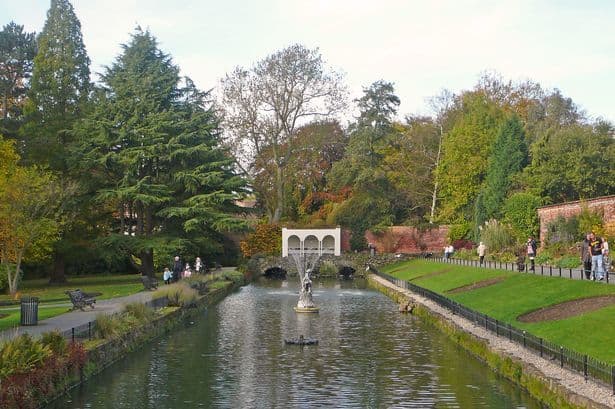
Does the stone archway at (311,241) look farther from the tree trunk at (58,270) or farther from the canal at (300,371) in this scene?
the canal at (300,371)

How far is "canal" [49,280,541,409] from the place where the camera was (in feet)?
51.2

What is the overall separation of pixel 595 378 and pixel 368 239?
60772mm

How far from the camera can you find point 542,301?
24.1m

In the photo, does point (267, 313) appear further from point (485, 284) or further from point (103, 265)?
point (103, 265)

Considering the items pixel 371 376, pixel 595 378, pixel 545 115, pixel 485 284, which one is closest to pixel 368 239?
pixel 545 115

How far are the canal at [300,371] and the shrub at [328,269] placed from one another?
36955 mm

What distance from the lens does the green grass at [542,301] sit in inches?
675

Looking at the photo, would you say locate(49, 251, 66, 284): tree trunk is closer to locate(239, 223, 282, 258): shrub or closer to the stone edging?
locate(239, 223, 282, 258): shrub

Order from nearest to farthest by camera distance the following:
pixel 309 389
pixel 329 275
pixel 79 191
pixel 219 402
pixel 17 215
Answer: pixel 219 402, pixel 309 389, pixel 17 215, pixel 79 191, pixel 329 275

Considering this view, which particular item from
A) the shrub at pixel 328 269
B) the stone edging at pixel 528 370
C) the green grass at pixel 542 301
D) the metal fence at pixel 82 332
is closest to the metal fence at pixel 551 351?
the stone edging at pixel 528 370

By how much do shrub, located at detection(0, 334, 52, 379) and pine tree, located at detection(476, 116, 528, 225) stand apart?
4920 cm

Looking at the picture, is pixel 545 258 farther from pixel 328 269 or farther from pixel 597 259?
pixel 328 269

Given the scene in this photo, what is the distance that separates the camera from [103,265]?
59.8 meters

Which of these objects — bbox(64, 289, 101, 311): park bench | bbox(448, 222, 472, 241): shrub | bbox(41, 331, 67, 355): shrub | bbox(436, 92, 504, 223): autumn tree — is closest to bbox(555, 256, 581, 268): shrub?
bbox(64, 289, 101, 311): park bench
